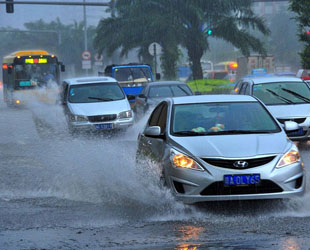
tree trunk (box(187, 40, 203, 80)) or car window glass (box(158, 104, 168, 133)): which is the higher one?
car window glass (box(158, 104, 168, 133))

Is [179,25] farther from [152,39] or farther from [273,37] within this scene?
[273,37]

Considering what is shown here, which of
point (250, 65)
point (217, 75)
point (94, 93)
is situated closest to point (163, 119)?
point (94, 93)

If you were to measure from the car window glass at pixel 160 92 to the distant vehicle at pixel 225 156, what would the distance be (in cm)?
1372

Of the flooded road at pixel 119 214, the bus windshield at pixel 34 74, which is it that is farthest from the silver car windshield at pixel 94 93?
the bus windshield at pixel 34 74

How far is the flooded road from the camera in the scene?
21.7ft

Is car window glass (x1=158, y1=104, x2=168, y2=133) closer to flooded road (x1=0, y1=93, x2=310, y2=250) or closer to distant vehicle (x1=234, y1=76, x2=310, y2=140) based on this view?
flooded road (x1=0, y1=93, x2=310, y2=250)

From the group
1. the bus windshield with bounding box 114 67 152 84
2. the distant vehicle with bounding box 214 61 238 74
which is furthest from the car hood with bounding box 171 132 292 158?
the distant vehicle with bounding box 214 61 238 74

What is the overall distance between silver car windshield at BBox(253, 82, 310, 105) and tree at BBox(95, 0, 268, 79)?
21.8 meters

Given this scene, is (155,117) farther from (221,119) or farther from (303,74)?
(303,74)

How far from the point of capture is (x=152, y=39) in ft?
135

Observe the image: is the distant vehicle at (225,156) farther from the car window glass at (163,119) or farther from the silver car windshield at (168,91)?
the silver car windshield at (168,91)

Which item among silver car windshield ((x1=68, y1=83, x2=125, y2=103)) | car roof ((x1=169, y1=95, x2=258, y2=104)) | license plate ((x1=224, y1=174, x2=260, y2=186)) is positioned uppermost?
car roof ((x1=169, y1=95, x2=258, y2=104))

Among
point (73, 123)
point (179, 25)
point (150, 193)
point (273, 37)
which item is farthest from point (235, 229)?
point (273, 37)

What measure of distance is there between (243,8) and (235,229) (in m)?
34.4
